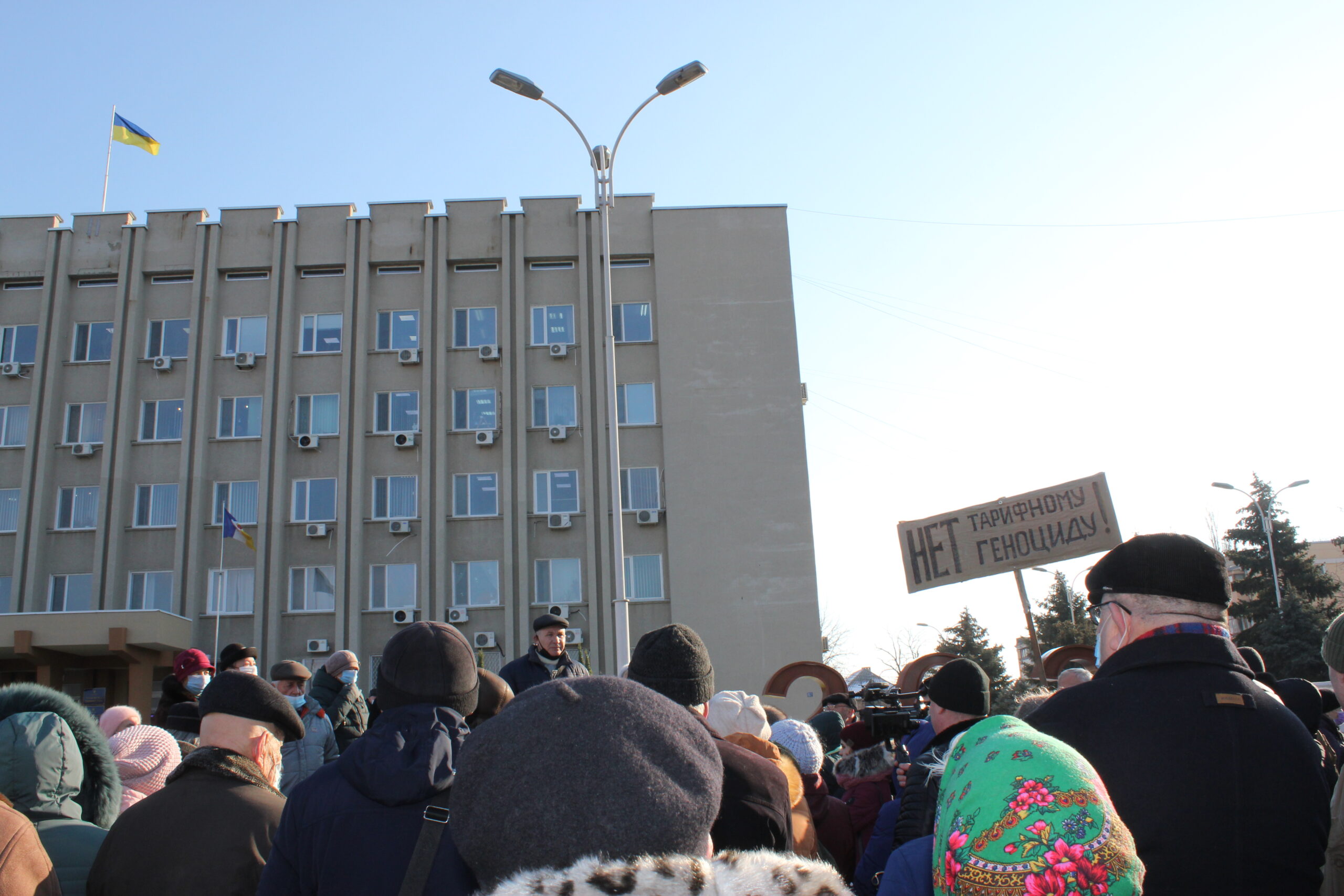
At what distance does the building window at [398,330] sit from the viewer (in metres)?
29.0

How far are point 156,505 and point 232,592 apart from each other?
357 cm

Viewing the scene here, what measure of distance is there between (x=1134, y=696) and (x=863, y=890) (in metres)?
1.80

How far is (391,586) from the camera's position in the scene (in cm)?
2700

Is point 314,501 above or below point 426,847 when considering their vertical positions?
above

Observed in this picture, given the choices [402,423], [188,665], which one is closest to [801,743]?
[188,665]

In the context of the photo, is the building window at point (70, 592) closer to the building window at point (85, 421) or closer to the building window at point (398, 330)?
the building window at point (85, 421)

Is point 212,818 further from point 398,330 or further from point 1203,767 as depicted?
point 398,330

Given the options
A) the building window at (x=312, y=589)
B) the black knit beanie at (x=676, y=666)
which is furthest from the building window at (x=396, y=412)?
the black knit beanie at (x=676, y=666)

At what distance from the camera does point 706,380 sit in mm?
28250

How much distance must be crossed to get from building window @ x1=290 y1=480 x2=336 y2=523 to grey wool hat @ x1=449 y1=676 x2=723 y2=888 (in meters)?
27.6

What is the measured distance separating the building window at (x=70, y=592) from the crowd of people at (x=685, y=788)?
87.6ft

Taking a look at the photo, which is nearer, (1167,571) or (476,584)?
(1167,571)

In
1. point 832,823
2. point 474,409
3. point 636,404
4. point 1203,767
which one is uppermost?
point 474,409

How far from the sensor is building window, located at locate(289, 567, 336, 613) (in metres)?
26.9
